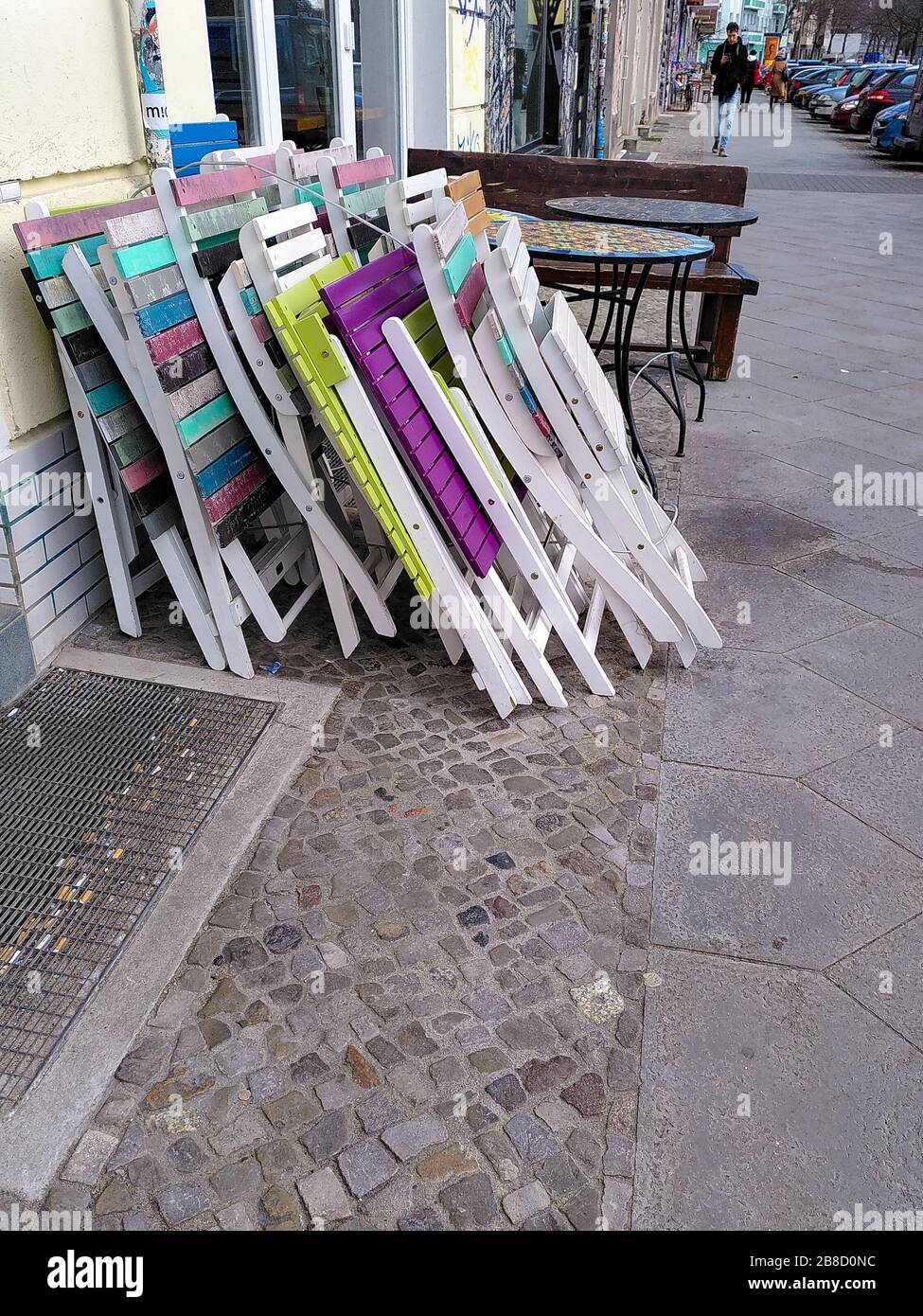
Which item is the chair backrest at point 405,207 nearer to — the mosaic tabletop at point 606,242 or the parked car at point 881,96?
the mosaic tabletop at point 606,242

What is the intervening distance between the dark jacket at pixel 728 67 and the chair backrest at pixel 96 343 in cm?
1716

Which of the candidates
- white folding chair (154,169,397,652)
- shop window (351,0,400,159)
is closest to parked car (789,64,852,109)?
shop window (351,0,400,159)

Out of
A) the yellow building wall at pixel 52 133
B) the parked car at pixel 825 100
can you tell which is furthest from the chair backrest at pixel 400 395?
the parked car at pixel 825 100

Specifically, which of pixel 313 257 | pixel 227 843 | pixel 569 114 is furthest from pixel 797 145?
pixel 227 843

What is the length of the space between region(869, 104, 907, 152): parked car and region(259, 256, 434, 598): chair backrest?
77.2 ft

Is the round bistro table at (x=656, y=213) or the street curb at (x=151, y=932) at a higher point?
the round bistro table at (x=656, y=213)

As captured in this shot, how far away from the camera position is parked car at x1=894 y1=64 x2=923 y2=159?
2173 centimetres

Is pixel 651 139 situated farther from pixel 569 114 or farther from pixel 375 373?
pixel 375 373

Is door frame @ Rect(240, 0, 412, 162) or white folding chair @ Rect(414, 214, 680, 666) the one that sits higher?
door frame @ Rect(240, 0, 412, 162)

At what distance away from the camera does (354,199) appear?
4051 mm

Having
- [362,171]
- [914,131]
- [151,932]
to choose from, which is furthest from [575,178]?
[914,131]

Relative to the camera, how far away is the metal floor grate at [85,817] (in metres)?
2.35

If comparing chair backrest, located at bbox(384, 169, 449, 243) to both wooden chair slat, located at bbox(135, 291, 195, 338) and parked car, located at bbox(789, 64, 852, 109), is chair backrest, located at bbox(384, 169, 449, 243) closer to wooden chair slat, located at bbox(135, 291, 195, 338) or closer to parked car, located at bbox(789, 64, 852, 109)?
wooden chair slat, located at bbox(135, 291, 195, 338)

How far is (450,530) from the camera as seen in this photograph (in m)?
3.23
